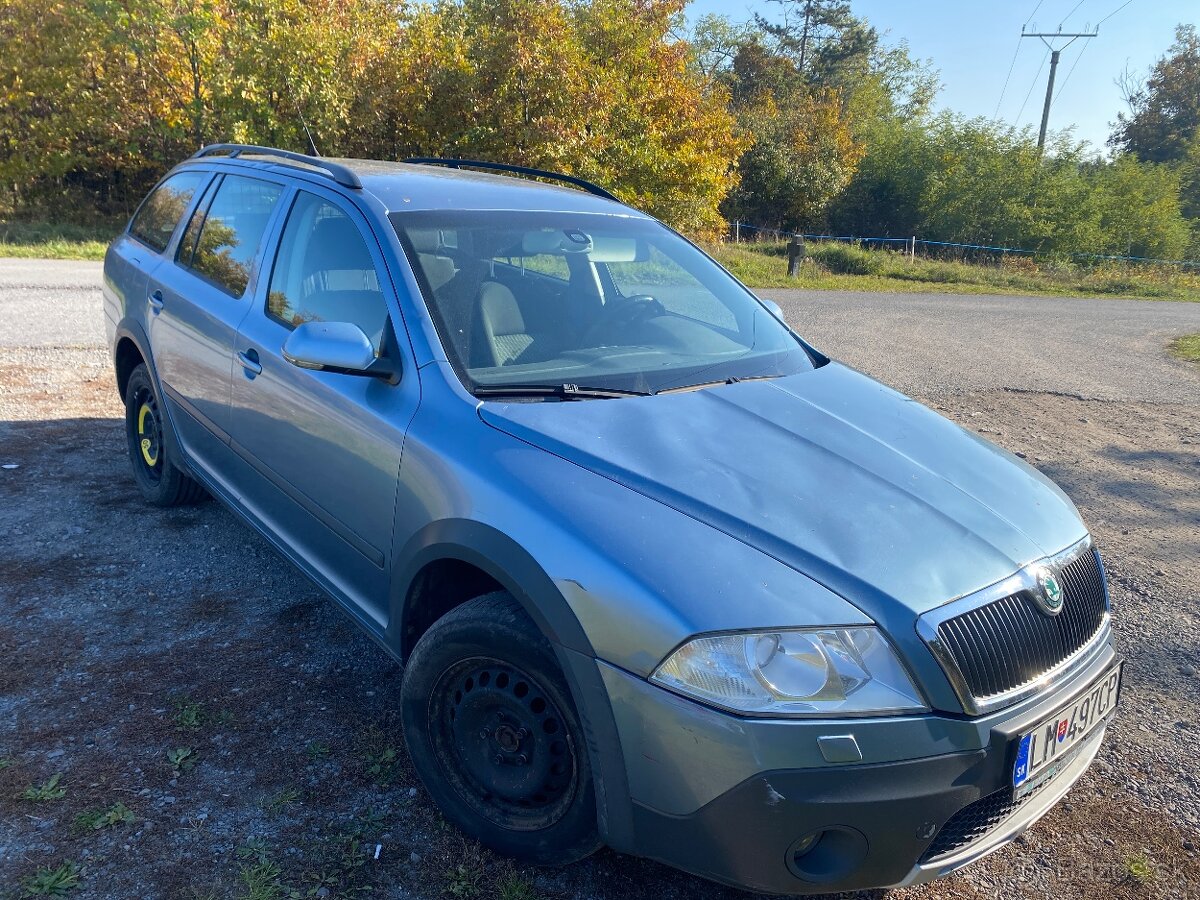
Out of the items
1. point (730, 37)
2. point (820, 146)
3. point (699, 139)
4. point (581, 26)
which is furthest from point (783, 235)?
point (730, 37)

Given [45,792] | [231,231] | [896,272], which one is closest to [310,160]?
[231,231]

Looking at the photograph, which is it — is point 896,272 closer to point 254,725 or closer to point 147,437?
point 147,437

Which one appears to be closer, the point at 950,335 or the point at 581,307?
the point at 581,307

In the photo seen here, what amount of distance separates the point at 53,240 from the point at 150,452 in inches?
676

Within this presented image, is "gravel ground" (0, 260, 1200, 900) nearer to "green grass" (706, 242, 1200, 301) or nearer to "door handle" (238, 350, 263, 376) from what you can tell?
"door handle" (238, 350, 263, 376)

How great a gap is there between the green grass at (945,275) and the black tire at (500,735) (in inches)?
742

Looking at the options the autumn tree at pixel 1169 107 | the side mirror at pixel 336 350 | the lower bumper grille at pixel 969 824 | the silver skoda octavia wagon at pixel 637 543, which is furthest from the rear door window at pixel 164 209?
the autumn tree at pixel 1169 107

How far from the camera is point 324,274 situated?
10.6 feet

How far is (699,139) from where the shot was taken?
21.2m

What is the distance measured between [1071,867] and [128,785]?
110 inches

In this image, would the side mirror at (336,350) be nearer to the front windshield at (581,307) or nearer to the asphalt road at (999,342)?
the front windshield at (581,307)

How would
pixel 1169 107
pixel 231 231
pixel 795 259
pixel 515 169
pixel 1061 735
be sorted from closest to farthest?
pixel 1061 735
pixel 231 231
pixel 515 169
pixel 795 259
pixel 1169 107

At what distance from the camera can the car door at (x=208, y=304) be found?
364cm

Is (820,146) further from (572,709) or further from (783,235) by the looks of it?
(572,709)
